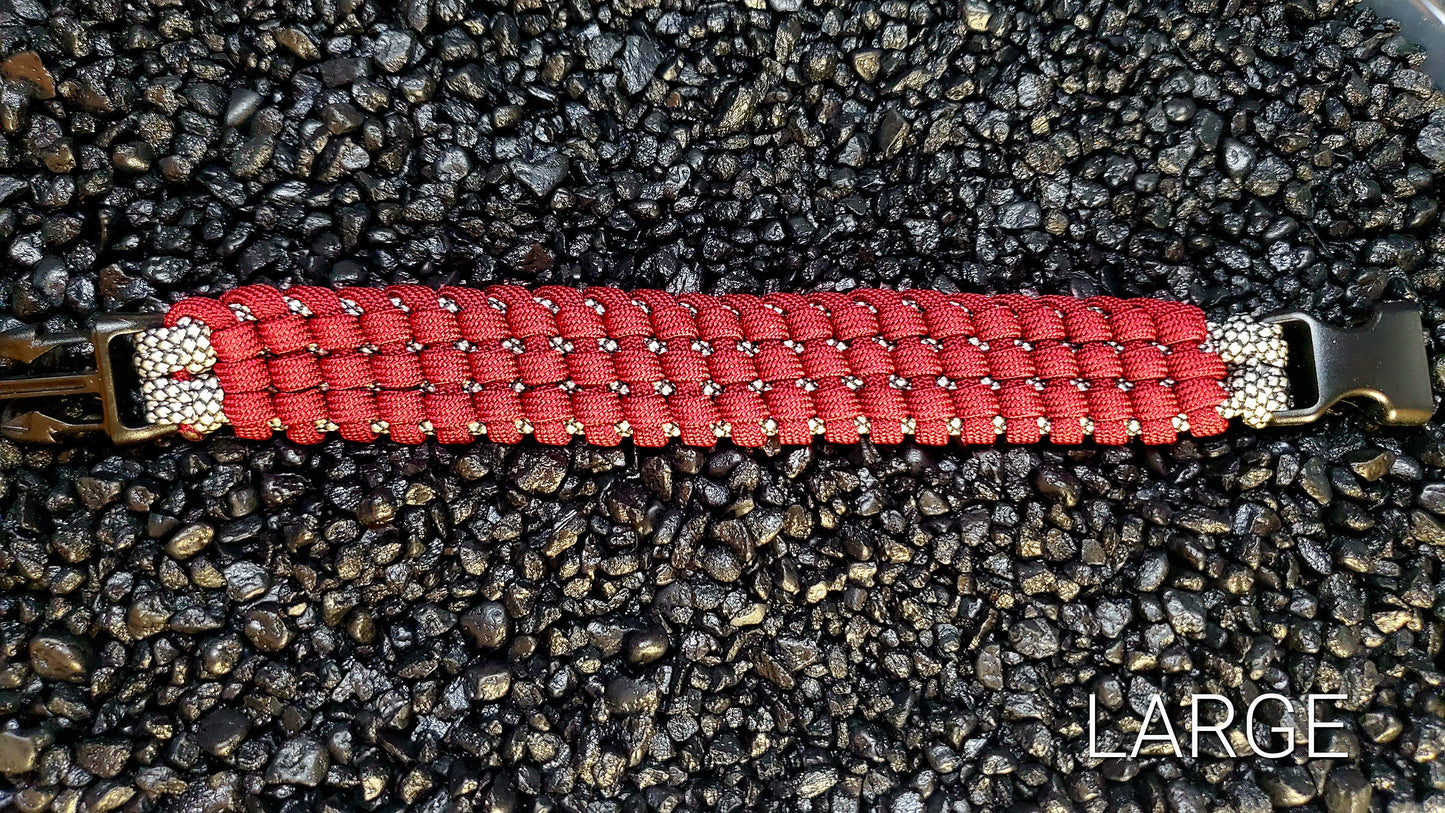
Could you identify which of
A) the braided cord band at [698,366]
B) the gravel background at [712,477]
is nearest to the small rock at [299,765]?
the gravel background at [712,477]

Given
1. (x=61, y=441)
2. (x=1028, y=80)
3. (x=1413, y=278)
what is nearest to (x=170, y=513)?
(x=61, y=441)

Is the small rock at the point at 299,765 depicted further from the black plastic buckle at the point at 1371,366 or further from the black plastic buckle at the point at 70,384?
the black plastic buckle at the point at 1371,366

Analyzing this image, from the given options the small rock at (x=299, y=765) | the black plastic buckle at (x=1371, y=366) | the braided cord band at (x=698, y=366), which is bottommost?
the small rock at (x=299, y=765)

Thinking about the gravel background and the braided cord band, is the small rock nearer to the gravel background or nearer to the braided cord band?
the gravel background

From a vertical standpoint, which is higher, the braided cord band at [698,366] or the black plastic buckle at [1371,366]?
the braided cord band at [698,366]

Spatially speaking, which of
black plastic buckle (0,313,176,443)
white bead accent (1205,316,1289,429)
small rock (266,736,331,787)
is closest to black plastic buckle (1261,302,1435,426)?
white bead accent (1205,316,1289,429)

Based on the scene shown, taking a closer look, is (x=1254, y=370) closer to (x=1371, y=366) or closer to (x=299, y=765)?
(x=1371, y=366)

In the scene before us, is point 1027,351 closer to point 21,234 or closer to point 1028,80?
point 1028,80
